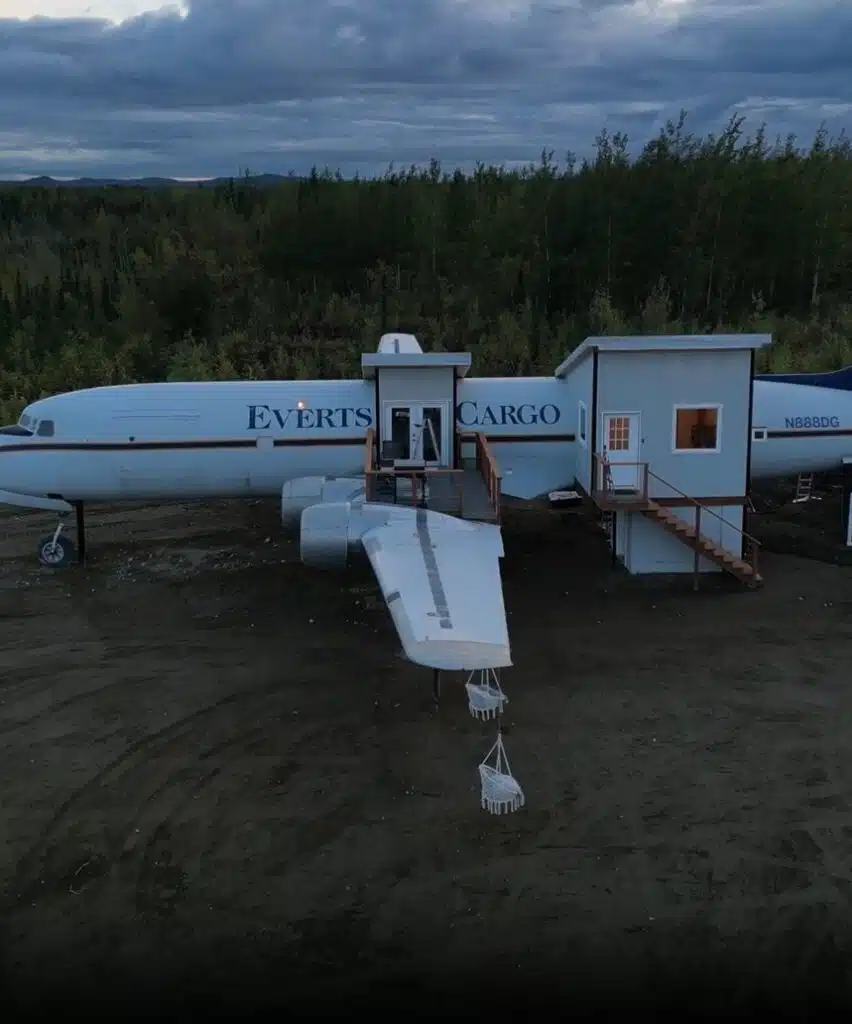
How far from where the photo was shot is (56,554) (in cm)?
2372

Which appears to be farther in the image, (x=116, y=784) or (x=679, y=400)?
(x=679, y=400)

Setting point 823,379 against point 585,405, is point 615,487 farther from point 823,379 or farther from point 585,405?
point 823,379

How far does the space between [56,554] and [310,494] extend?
23.7 ft

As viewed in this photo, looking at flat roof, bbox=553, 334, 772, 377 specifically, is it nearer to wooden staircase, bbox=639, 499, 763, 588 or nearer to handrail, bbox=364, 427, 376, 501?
wooden staircase, bbox=639, 499, 763, 588

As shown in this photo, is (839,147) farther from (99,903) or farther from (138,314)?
(99,903)

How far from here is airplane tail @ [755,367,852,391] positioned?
24.8 m

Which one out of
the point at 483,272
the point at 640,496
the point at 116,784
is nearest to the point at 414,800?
the point at 116,784

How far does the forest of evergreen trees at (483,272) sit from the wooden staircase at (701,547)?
22292 mm

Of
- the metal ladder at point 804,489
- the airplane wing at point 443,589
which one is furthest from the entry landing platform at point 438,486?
the metal ladder at point 804,489

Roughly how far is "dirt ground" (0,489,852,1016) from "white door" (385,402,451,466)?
3724 millimetres

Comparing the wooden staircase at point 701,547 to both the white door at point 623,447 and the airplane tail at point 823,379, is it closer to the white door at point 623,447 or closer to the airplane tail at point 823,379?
the white door at point 623,447

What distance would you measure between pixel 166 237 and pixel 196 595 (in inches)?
1702

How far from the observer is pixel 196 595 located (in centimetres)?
2164

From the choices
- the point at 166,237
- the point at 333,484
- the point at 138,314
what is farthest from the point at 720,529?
the point at 166,237
